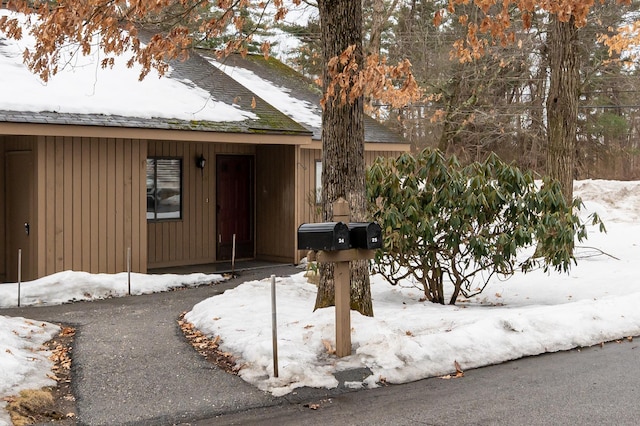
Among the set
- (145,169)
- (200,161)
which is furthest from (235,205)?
(145,169)

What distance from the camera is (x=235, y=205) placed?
16.8 metres

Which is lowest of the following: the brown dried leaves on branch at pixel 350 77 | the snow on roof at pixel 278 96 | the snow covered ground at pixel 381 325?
the snow covered ground at pixel 381 325

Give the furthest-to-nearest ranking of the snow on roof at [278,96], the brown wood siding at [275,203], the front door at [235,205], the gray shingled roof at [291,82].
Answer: the gray shingled roof at [291,82] → the snow on roof at [278,96] → the front door at [235,205] → the brown wood siding at [275,203]

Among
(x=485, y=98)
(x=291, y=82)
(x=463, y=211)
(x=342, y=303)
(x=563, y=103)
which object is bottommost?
(x=342, y=303)

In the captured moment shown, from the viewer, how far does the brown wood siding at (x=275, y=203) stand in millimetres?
16156

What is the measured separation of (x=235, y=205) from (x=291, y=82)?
504cm

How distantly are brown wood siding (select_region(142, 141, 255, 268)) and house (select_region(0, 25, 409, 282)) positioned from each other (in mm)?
23

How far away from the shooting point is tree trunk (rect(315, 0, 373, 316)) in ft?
27.6

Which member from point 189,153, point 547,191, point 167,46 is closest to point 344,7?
point 167,46

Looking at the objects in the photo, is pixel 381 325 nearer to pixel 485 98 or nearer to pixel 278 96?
pixel 278 96

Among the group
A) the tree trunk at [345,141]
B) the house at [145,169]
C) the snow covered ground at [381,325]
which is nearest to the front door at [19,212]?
the house at [145,169]

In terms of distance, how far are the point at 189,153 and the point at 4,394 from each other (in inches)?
402

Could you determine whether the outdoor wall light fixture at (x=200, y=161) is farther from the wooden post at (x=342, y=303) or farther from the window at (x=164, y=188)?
the wooden post at (x=342, y=303)

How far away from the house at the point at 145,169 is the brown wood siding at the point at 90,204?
0.02 meters
